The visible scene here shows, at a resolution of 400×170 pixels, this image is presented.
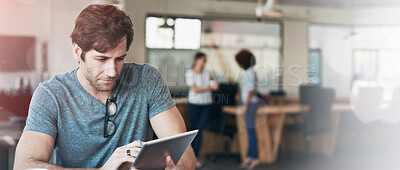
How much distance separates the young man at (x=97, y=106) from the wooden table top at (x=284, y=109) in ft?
9.35

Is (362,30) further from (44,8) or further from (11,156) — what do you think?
(11,156)

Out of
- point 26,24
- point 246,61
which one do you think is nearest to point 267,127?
point 246,61

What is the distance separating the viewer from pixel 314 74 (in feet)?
16.1

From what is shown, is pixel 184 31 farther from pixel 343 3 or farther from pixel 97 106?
pixel 343 3

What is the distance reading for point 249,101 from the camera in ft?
13.5

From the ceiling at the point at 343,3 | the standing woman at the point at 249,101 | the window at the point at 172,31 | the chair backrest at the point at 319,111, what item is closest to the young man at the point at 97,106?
the window at the point at 172,31

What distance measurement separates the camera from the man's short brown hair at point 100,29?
135 cm

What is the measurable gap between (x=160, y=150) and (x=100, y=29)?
1.62ft

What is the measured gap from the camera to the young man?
1316 millimetres

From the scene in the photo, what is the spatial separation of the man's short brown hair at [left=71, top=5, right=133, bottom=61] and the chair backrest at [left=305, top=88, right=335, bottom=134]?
11.1 ft

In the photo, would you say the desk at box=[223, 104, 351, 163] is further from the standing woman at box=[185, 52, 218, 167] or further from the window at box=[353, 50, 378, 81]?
the window at box=[353, 50, 378, 81]

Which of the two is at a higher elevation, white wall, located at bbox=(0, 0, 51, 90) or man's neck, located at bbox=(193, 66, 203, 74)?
white wall, located at bbox=(0, 0, 51, 90)

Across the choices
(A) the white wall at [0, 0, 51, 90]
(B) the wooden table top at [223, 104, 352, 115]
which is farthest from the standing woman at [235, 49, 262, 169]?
(A) the white wall at [0, 0, 51, 90]

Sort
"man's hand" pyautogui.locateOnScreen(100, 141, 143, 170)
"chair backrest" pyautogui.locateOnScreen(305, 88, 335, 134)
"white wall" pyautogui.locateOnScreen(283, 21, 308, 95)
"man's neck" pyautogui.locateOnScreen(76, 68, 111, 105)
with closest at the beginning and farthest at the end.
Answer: "man's hand" pyautogui.locateOnScreen(100, 141, 143, 170)
"man's neck" pyautogui.locateOnScreen(76, 68, 111, 105)
"chair backrest" pyautogui.locateOnScreen(305, 88, 335, 134)
"white wall" pyautogui.locateOnScreen(283, 21, 308, 95)
